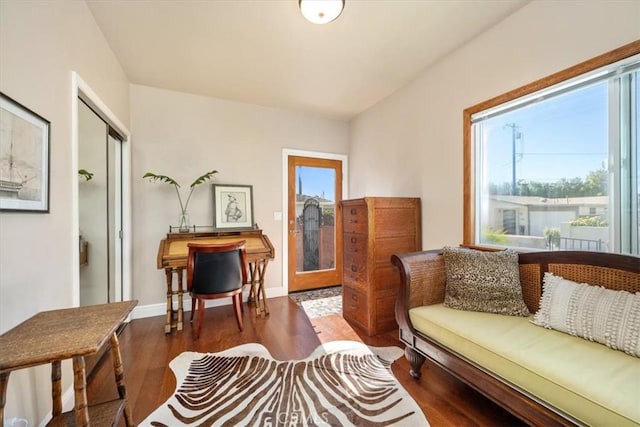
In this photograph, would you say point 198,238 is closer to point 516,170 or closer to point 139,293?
point 139,293

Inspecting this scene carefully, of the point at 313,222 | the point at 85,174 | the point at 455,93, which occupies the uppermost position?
the point at 455,93

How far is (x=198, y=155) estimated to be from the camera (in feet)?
11.0

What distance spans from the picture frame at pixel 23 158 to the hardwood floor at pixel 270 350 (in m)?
1.33

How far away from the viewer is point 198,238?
10.1 feet

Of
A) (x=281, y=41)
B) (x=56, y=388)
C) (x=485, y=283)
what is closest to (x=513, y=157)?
(x=485, y=283)

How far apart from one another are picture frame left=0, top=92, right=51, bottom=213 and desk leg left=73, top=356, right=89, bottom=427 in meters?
0.73

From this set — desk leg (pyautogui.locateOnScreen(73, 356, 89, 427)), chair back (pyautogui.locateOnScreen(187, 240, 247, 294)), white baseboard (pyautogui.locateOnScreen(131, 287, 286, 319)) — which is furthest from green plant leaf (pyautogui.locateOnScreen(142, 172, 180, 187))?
desk leg (pyautogui.locateOnScreen(73, 356, 89, 427))

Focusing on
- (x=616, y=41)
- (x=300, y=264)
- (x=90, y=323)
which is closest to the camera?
(x=90, y=323)

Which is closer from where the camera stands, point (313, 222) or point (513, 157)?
point (513, 157)

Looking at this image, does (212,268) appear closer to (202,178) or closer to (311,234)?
(202,178)

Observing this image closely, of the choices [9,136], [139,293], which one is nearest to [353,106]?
[9,136]

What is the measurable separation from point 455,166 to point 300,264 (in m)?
2.54

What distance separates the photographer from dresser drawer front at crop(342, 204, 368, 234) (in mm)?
2600

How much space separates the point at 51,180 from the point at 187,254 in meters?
1.39
